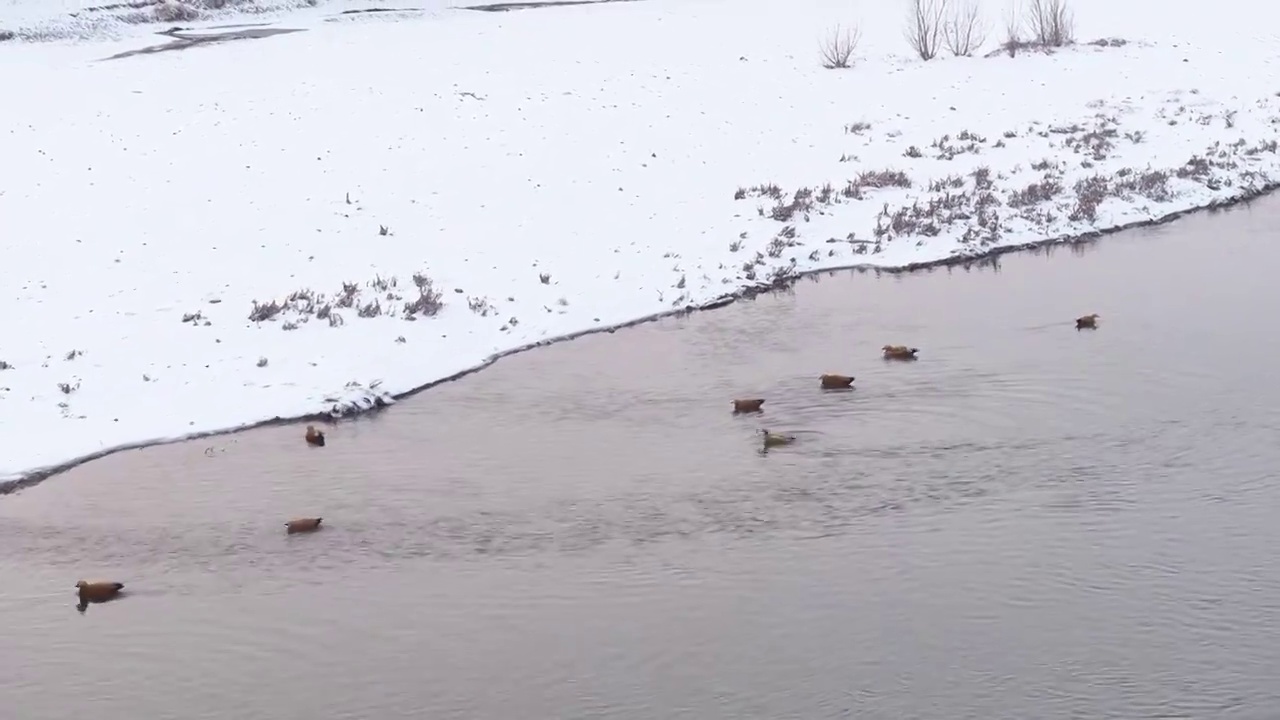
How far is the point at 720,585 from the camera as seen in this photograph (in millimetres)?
11773

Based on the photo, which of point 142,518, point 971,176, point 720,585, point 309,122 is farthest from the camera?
point 309,122

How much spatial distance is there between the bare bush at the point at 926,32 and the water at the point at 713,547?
74.5 feet

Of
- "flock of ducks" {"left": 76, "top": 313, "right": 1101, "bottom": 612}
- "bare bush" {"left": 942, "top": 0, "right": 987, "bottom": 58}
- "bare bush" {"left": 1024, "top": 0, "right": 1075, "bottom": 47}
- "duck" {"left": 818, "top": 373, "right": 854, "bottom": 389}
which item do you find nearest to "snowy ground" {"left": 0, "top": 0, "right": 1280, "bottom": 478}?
"bare bush" {"left": 1024, "top": 0, "right": 1075, "bottom": 47}

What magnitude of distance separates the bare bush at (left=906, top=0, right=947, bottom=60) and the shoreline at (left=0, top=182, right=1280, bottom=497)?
45.4ft

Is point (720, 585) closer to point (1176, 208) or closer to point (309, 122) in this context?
point (1176, 208)

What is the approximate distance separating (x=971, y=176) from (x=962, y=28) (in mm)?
15280

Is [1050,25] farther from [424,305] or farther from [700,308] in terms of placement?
[424,305]

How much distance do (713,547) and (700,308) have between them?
832 centimetres

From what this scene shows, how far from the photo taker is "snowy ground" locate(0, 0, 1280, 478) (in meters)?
18.7

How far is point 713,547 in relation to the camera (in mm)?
12477

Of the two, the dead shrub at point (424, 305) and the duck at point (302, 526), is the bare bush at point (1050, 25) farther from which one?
the duck at point (302, 526)

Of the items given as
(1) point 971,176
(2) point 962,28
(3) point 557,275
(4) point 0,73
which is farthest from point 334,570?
(2) point 962,28

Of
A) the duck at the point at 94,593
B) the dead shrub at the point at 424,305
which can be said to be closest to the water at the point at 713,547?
the duck at the point at 94,593

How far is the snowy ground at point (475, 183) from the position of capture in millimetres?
18703
